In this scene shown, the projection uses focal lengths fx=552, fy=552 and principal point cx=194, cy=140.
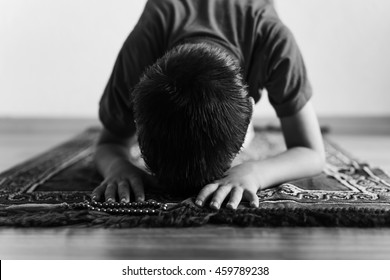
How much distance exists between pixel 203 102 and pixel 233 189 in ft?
0.54

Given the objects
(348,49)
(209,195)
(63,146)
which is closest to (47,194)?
(209,195)

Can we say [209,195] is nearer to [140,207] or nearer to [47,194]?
[140,207]

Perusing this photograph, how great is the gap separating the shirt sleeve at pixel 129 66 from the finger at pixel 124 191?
22 centimetres

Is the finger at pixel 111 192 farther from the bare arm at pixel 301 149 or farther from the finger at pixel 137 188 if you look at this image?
the bare arm at pixel 301 149

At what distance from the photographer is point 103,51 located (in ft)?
7.23

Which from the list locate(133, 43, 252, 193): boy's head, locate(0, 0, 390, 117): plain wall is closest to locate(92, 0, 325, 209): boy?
locate(133, 43, 252, 193): boy's head

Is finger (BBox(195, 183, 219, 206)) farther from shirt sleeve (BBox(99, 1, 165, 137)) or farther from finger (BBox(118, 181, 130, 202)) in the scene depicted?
shirt sleeve (BBox(99, 1, 165, 137))

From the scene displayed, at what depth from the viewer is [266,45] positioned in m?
1.13

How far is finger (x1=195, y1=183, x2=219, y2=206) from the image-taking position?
34.3 inches

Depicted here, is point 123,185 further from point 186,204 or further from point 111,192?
point 186,204

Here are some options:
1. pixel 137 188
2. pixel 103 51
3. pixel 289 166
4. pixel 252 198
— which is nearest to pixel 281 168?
pixel 289 166

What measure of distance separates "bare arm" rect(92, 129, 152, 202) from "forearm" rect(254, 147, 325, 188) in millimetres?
218

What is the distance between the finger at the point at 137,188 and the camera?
0.93m

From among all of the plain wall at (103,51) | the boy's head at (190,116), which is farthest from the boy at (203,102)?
the plain wall at (103,51)
